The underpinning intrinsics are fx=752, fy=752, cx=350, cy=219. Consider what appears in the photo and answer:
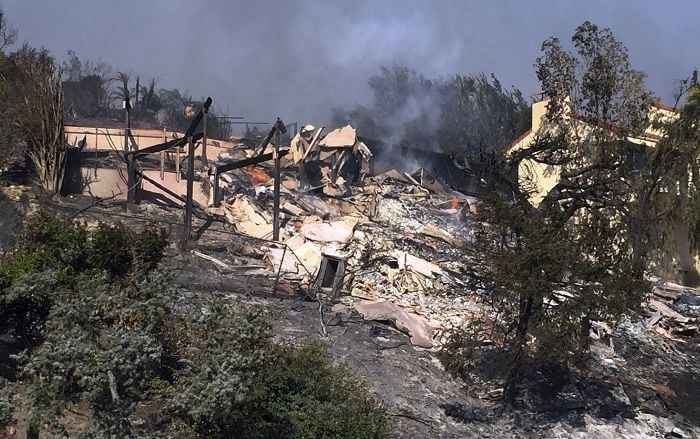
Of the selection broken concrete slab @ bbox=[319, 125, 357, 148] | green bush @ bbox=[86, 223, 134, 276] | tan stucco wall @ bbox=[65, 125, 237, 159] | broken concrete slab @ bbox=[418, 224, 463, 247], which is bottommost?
broken concrete slab @ bbox=[418, 224, 463, 247]

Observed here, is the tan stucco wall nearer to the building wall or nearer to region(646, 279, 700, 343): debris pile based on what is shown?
the building wall

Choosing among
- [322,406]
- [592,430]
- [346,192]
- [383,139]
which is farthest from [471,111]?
[322,406]

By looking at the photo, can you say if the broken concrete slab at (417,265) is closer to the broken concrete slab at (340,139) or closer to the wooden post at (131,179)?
the wooden post at (131,179)

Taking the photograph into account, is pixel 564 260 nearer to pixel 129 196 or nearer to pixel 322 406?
pixel 322 406

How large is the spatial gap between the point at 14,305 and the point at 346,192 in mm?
14500

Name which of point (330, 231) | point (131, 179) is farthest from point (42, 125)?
point (330, 231)

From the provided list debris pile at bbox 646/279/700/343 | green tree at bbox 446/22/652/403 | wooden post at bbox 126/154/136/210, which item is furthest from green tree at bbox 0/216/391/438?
debris pile at bbox 646/279/700/343

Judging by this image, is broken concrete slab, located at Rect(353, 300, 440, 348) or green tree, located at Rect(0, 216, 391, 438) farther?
broken concrete slab, located at Rect(353, 300, 440, 348)

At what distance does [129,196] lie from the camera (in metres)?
18.6

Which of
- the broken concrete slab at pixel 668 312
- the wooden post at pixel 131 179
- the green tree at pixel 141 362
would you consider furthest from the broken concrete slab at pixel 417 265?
the green tree at pixel 141 362

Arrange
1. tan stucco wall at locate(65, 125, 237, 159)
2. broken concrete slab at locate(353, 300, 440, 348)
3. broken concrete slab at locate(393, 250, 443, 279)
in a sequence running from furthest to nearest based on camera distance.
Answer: tan stucco wall at locate(65, 125, 237, 159) → broken concrete slab at locate(393, 250, 443, 279) → broken concrete slab at locate(353, 300, 440, 348)

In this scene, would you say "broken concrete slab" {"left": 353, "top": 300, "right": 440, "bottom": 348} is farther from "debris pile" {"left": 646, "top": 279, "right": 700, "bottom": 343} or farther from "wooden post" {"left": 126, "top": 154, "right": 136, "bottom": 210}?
"wooden post" {"left": 126, "top": 154, "right": 136, "bottom": 210}

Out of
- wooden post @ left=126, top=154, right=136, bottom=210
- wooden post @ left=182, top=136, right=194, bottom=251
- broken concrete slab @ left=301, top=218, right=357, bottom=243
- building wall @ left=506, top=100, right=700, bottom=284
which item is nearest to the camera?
wooden post @ left=182, top=136, right=194, bottom=251

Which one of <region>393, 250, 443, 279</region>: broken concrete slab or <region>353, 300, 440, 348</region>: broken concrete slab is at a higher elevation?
<region>393, 250, 443, 279</region>: broken concrete slab
